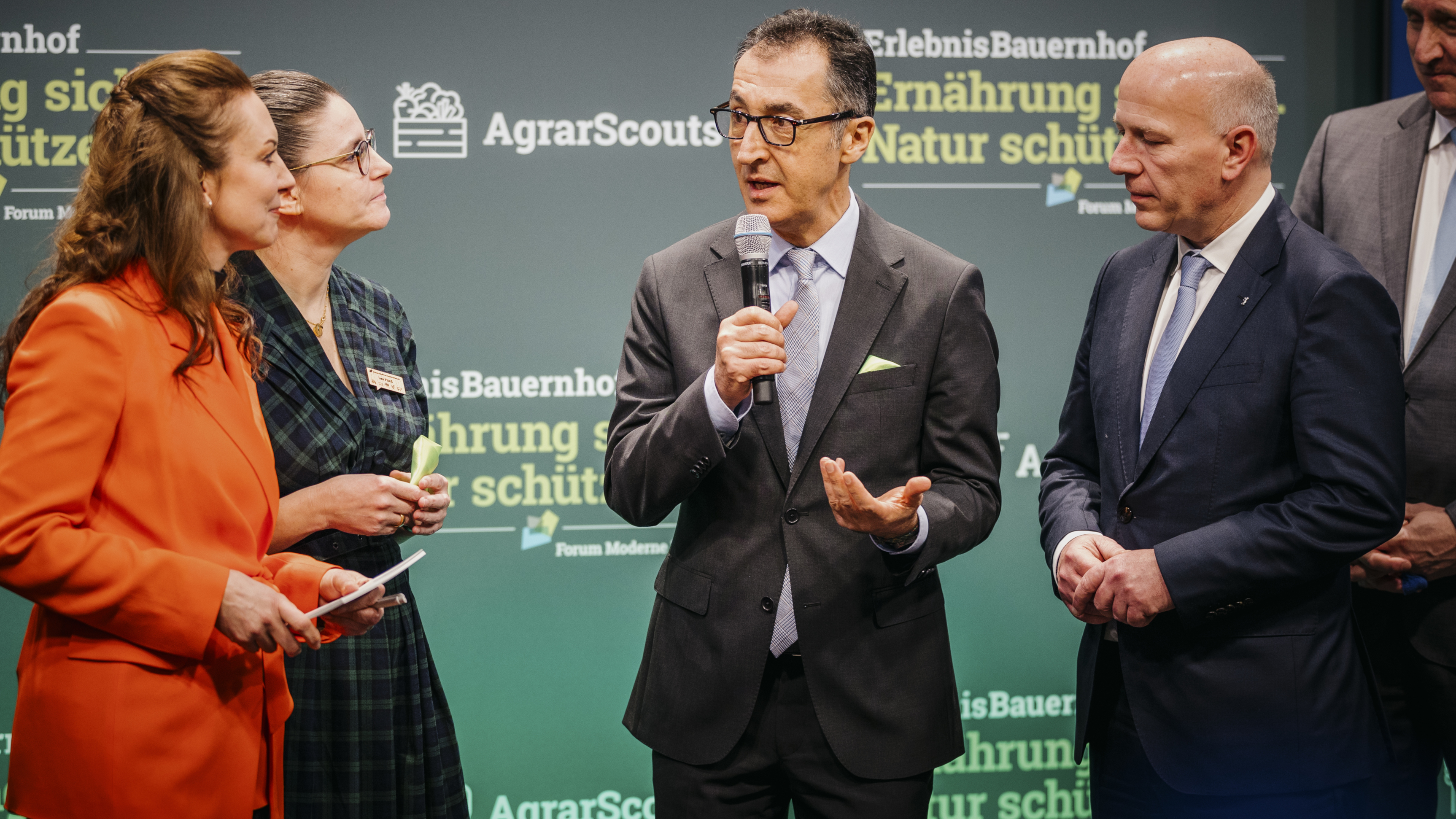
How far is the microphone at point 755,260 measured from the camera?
1.76 metres

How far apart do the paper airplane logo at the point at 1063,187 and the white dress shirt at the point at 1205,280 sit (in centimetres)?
159

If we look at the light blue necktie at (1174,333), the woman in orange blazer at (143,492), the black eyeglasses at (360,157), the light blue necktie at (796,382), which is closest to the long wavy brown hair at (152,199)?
the woman in orange blazer at (143,492)

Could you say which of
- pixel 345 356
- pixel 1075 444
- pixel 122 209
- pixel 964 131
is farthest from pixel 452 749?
pixel 964 131

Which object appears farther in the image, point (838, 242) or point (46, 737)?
point (838, 242)

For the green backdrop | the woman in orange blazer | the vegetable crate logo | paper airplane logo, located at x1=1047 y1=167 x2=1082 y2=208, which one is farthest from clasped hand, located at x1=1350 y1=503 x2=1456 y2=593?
the vegetable crate logo

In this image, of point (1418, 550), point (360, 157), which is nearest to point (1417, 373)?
point (1418, 550)

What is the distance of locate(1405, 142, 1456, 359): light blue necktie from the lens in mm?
2168

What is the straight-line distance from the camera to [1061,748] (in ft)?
12.0

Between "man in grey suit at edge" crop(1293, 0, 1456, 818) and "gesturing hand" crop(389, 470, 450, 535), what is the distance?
1829mm

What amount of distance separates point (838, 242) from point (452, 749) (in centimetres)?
132

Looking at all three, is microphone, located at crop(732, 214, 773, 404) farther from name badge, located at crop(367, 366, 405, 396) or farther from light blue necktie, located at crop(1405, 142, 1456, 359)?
light blue necktie, located at crop(1405, 142, 1456, 359)

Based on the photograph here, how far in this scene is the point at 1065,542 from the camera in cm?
199

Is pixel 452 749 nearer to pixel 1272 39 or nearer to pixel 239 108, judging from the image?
pixel 239 108

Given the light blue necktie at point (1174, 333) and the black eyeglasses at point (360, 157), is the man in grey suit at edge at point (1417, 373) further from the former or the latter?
the black eyeglasses at point (360, 157)
